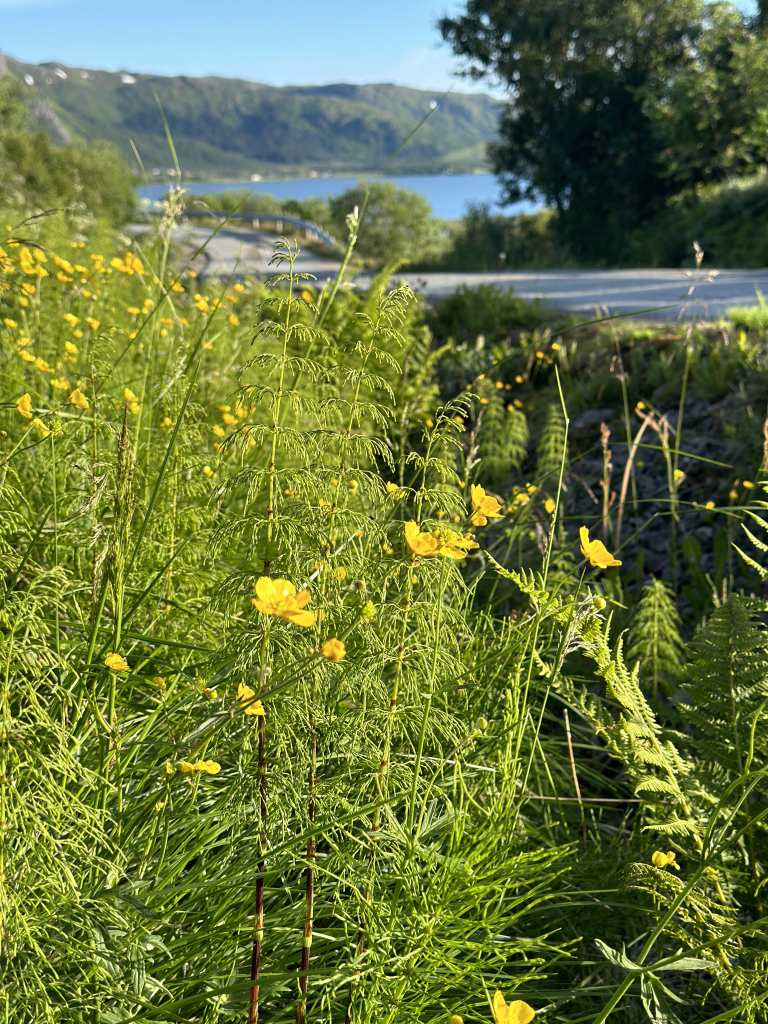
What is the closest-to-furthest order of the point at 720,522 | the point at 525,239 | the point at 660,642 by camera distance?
the point at 660,642 < the point at 720,522 < the point at 525,239

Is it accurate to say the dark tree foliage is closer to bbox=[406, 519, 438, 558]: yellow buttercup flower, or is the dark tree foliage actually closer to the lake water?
bbox=[406, 519, 438, 558]: yellow buttercup flower

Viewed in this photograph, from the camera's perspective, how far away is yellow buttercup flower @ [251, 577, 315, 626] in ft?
2.77

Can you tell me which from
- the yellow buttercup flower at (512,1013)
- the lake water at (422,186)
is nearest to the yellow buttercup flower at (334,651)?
the yellow buttercup flower at (512,1013)

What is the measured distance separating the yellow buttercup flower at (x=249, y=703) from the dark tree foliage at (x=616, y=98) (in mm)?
15505

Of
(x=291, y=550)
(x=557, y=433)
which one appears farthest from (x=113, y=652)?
(x=557, y=433)

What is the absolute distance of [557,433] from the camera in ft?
11.1

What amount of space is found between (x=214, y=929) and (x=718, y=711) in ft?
4.25

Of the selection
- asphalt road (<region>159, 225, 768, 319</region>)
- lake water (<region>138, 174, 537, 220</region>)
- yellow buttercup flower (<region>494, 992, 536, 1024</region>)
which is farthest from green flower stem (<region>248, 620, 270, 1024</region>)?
lake water (<region>138, 174, 537, 220</region>)

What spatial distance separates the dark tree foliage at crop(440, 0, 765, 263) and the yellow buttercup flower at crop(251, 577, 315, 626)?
50.8 ft

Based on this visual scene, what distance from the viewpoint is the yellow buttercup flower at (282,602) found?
0.84m

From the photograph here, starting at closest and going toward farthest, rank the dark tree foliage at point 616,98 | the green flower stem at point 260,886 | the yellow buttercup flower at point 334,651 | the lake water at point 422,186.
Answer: the yellow buttercup flower at point 334,651 → the green flower stem at point 260,886 → the dark tree foliage at point 616,98 → the lake water at point 422,186

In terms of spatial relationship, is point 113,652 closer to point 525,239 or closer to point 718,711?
point 718,711

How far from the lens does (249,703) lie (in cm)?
89

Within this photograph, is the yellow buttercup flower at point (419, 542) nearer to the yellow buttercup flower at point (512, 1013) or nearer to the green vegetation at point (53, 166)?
the yellow buttercup flower at point (512, 1013)
